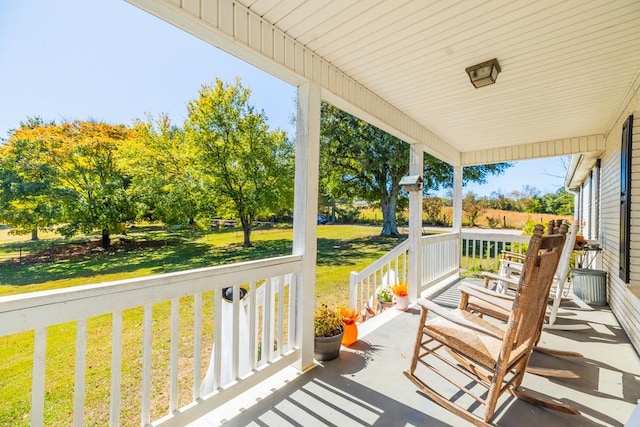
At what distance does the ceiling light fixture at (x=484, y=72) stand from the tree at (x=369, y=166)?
8.34m

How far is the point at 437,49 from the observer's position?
225 centimetres

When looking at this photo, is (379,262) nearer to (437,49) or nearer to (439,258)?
(439,258)

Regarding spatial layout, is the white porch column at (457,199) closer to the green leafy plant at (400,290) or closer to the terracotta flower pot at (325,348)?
the green leafy plant at (400,290)

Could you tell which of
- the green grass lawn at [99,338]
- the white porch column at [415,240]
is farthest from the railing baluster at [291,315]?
the white porch column at [415,240]

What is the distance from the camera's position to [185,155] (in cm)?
583

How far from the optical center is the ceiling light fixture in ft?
7.86

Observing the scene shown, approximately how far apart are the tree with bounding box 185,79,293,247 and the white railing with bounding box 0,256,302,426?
157 inches

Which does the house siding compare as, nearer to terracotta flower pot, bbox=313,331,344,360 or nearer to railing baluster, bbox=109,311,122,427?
terracotta flower pot, bbox=313,331,344,360

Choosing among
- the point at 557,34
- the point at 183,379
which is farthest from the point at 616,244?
the point at 183,379

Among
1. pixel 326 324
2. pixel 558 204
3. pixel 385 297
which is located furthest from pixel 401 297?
pixel 558 204

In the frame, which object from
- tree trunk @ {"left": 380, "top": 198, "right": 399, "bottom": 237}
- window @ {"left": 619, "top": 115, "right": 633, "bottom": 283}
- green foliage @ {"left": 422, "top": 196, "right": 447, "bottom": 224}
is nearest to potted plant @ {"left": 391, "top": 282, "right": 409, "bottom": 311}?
window @ {"left": 619, "top": 115, "right": 633, "bottom": 283}

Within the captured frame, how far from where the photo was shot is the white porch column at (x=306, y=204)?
2.24 m

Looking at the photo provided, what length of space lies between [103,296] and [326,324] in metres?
1.68

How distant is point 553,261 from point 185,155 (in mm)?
6064
